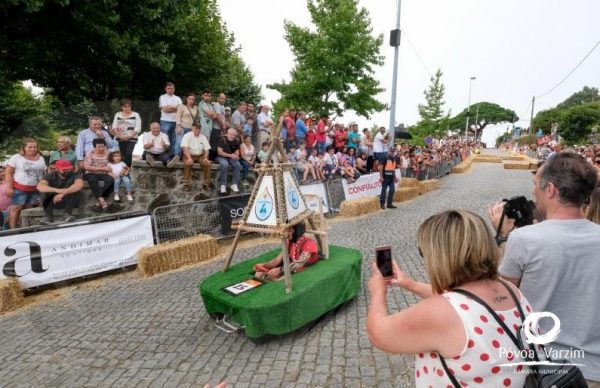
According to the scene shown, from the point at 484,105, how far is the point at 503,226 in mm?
118189

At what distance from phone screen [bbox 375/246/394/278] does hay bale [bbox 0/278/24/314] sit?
6.87 m

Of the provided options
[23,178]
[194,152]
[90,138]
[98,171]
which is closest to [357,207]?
[194,152]

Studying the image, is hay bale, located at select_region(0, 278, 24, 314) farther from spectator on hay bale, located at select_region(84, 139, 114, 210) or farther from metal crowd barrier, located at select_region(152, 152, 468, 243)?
metal crowd barrier, located at select_region(152, 152, 468, 243)

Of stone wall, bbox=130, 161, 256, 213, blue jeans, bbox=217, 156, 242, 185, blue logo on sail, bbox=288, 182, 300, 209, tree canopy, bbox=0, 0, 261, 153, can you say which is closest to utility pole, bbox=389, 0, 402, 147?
blue jeans, bbox=217, 156, 242, 185

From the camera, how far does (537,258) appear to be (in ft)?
6.24

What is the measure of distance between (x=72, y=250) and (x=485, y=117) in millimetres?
116652

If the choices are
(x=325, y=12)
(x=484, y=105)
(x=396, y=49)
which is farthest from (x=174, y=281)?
(x=484, y=105)

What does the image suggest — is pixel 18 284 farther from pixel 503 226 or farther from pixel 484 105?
pixel 484 105

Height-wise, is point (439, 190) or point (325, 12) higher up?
point (325, 12)

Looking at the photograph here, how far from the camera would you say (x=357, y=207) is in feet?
38.5

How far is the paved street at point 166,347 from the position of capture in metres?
3.85

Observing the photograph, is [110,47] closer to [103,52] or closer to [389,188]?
[103,52]

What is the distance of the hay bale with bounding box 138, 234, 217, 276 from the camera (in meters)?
7.20

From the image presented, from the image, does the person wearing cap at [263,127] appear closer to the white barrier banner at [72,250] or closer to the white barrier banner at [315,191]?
the white barrier banner at [315,191]
